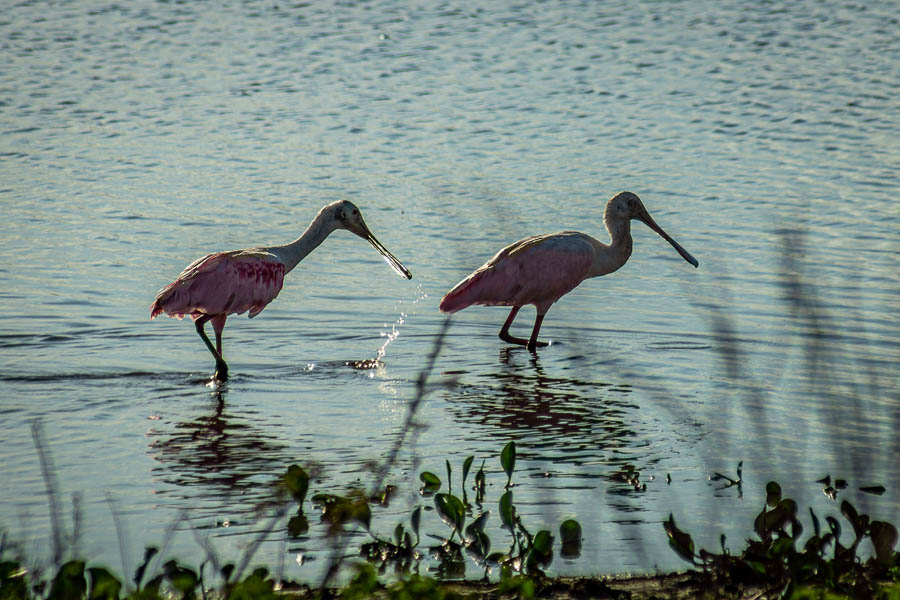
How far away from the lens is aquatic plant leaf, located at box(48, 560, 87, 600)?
3.98 m

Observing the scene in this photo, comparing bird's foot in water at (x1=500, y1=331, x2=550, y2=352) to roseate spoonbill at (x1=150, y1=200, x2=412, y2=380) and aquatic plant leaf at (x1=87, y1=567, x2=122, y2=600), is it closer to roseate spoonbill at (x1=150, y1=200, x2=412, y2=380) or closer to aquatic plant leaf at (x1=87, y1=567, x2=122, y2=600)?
roseate spoonbill at (x1=150, y1=200, x2=412, y2=380)

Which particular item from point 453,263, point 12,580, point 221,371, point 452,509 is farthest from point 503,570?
point 453,263

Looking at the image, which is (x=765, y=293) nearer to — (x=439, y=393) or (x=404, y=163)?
(x=439, y=393)

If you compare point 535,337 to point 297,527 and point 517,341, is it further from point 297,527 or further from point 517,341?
point 297,527

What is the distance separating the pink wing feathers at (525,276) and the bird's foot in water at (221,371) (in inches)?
68.4

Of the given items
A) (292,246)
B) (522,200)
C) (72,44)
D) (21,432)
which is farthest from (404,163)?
(72,44)

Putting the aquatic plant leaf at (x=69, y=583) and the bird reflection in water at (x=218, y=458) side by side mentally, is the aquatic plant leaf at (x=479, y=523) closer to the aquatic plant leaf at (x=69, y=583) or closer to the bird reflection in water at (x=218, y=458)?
the bird reflection in water at (x=218, y=458)

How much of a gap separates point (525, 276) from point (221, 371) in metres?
2.35

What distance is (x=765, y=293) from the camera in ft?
33.8

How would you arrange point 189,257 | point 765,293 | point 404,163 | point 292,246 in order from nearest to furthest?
point 292,246 < point 765,293 < point 189,257 < point 404,163

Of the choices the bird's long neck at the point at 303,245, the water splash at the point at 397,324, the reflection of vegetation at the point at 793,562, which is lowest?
the reflection of vegetation at the point at 793,562

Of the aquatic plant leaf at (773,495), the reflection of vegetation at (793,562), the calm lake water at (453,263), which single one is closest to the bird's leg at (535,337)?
the calm lake water at (453,263)

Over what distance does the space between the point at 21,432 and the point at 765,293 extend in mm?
5565

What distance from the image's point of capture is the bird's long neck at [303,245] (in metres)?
9.55
